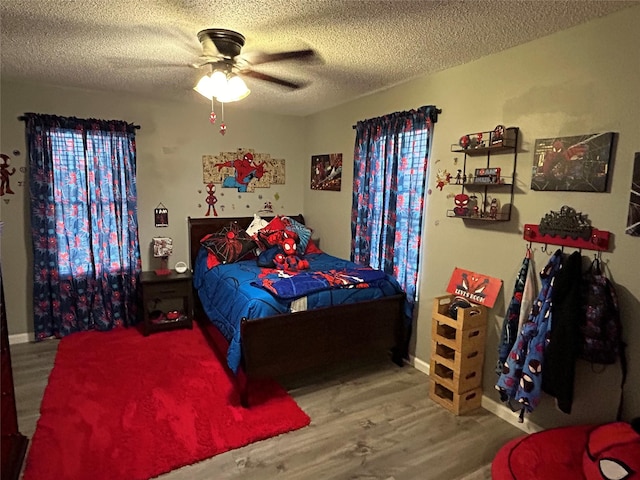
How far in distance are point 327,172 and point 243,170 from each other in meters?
0.95

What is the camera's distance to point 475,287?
8.71 feet

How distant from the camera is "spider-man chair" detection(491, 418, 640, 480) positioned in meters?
1.64

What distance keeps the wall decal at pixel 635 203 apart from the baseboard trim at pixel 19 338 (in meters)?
4.64

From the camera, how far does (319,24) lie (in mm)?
2059

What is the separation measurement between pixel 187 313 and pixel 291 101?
2389 millimetres

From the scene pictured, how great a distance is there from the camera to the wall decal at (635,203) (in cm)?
184

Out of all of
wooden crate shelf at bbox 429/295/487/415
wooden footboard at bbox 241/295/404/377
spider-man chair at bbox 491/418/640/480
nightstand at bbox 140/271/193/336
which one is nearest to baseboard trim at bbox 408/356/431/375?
wooden footboard at bbox 241/295/404/377

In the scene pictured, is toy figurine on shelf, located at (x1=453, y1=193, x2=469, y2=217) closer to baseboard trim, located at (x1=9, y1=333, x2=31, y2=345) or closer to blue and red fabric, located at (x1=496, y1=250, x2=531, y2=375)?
blue and red fabric, located at (x1=496, y1=250, x2=531, y2=375)

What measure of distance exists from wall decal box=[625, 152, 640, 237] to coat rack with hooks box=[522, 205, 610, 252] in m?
0.11

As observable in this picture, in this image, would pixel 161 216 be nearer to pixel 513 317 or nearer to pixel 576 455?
pixel 513 317

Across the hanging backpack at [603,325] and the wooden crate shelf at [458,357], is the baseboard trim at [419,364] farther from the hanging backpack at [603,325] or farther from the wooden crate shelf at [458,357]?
the hanging backpack at [603,325]

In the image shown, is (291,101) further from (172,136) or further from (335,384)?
(335,384)

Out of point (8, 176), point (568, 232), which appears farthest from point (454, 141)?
point (8, 176)

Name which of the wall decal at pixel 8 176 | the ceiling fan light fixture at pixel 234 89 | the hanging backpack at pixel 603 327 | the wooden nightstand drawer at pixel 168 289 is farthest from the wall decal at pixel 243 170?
the hanging backpack at pixel 603 327
